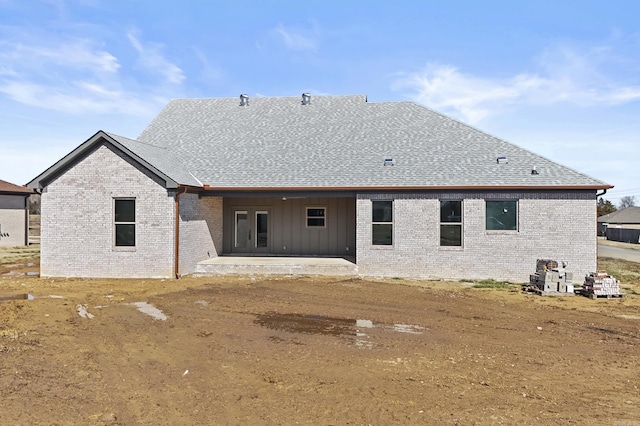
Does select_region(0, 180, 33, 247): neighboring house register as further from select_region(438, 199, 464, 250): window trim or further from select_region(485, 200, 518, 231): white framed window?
select_region(485, 200, 518, 231): white framed window

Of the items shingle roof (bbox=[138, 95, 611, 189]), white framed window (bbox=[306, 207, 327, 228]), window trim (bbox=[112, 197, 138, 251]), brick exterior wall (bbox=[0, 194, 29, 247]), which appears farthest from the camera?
brick exterior wall (bbox=[0, 194, 29, 247])

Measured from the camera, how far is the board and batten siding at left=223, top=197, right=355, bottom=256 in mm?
19516

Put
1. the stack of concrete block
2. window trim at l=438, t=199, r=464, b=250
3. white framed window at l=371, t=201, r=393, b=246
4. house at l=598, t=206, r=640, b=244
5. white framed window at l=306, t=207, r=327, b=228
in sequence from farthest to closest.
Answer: house at l=598, t=206, r=640, b=244 → white framed window at l=306, t=207, r=327, b=228 → white framed window at l=371, t=201, r=393, b=246 → window trim at l=438, t=199, r=464, b=250 → the stack of concrete block

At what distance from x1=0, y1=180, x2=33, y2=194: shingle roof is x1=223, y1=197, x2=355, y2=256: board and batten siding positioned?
19219mm

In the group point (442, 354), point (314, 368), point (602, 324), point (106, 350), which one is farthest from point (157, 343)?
point (602, 324)

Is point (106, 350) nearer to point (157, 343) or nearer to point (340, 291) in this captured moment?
point (157, 343)

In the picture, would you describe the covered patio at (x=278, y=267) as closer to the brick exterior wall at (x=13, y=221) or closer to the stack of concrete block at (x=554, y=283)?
the stack of concrete block at (x=554, y=283)

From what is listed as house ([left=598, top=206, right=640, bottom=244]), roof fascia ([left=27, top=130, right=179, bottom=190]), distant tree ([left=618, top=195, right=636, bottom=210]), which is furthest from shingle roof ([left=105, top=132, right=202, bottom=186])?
distant tree ([left=618, top=195, right=636, bottom=210])

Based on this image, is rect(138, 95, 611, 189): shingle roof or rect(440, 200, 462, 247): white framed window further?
rect(138, 95, 611, 189): shingle roof

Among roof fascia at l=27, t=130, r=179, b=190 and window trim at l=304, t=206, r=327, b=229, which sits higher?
roof fascia at l=27, t=130, r=179, b=190

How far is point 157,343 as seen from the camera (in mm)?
8289

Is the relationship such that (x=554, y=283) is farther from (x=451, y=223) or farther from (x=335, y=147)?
(x=335, y=147)

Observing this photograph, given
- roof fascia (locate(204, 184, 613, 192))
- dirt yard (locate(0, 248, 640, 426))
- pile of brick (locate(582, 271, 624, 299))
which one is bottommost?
dirt yard (locate(0, 248, 640, 426))

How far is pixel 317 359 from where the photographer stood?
7.40 meters
